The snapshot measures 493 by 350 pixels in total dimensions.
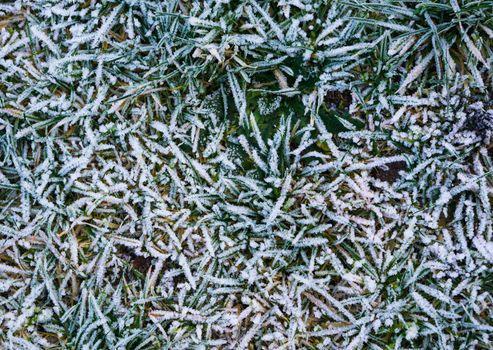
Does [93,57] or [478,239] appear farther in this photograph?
[93,57]

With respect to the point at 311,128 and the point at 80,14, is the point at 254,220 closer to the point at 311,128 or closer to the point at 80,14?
the point at 311,128

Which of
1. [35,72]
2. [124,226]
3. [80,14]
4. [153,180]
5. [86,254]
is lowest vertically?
[86,254]

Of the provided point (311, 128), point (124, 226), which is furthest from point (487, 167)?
point (124, 226)

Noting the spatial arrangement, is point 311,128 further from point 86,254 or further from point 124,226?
point 86,254

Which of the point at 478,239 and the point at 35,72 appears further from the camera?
the point at 35,72

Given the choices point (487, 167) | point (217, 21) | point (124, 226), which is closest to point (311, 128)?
point (217, 21)

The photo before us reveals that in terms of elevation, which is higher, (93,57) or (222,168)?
(93,57)
